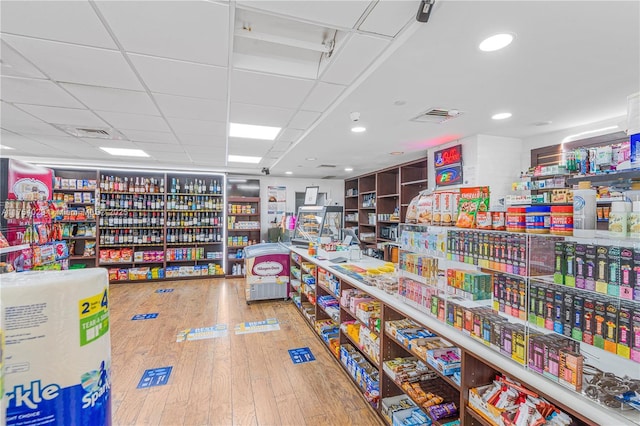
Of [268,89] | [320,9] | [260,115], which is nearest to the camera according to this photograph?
[320,9]

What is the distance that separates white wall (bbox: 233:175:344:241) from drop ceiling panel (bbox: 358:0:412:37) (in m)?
6.40

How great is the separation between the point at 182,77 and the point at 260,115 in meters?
1.02

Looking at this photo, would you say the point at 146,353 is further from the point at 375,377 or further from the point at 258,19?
the point at 258,19

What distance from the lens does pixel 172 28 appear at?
1.75m

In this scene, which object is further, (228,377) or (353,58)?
(228,377)

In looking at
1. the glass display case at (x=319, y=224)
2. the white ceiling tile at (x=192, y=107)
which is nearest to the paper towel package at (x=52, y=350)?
the white ceiling tile at (x=192, y=107)

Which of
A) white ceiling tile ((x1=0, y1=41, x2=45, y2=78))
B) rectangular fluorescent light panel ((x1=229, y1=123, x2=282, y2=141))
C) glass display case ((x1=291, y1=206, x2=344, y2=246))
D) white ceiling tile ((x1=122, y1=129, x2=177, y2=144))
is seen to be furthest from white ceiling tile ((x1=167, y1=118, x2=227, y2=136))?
glass display case ((x1=291, y1=206, x2=344, y2=246))

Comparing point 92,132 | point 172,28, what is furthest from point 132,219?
point 172,28

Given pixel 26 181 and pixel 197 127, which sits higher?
pixel 197 127

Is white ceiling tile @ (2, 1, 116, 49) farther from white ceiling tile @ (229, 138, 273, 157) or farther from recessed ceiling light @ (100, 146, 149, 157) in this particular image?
recessed ceiling light @ (100, 146, 149, 157)

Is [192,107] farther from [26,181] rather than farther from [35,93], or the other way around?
[26,181]

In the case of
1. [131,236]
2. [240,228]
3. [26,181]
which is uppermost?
[26,181]

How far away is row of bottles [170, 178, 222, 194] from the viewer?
7145mm

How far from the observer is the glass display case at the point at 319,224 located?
189 inches
